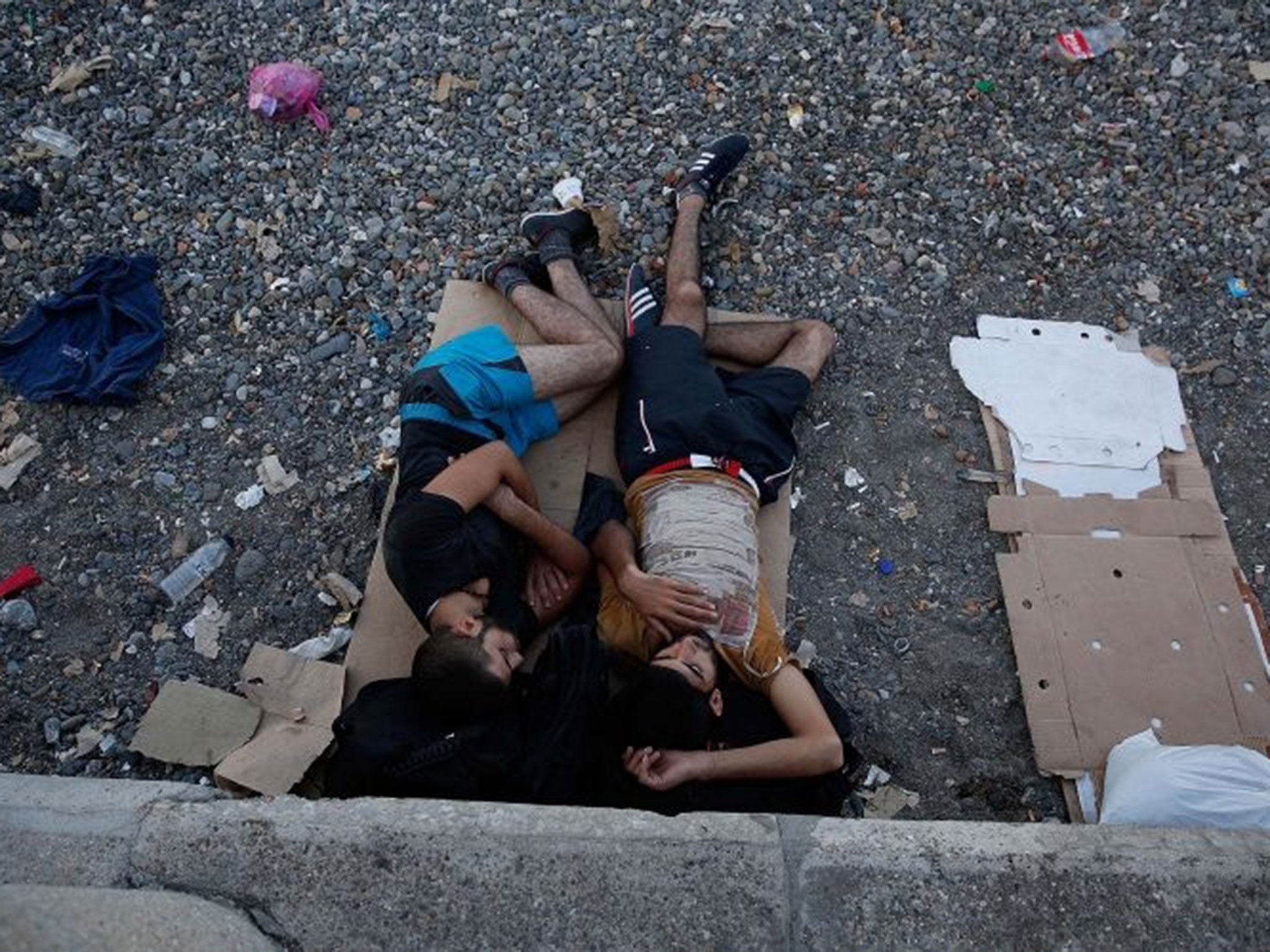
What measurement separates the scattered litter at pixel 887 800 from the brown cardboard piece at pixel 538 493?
63cm

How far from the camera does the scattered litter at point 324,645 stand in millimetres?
3375

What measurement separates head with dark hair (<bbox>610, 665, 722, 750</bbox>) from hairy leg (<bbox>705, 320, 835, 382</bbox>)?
1.44m

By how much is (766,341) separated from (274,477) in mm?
1906

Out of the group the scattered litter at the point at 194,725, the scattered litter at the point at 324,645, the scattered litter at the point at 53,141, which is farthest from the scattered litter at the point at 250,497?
the scattered litter at the point at 53,141

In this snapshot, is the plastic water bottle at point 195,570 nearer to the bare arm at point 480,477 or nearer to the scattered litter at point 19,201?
the bare arm at point 480,477

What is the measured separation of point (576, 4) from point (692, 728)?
138 inches

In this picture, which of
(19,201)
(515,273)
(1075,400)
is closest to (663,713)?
(515,273)

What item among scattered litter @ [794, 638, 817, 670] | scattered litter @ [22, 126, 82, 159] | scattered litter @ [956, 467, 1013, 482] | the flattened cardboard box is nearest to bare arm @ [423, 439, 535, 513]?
scattered litter @ [794, 638, 817, 670]

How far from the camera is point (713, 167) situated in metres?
4.13

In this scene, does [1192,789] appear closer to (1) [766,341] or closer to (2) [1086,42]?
(1) [766,341]

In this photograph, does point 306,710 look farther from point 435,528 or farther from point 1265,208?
point 1265,208

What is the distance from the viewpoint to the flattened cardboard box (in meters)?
3.28

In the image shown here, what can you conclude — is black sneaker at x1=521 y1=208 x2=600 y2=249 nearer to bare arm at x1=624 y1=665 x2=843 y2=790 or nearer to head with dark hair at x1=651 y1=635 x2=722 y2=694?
A: head with dark hair at x1=651 y1=635 x2=722 y2=694

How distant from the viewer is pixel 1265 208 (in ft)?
14.1
